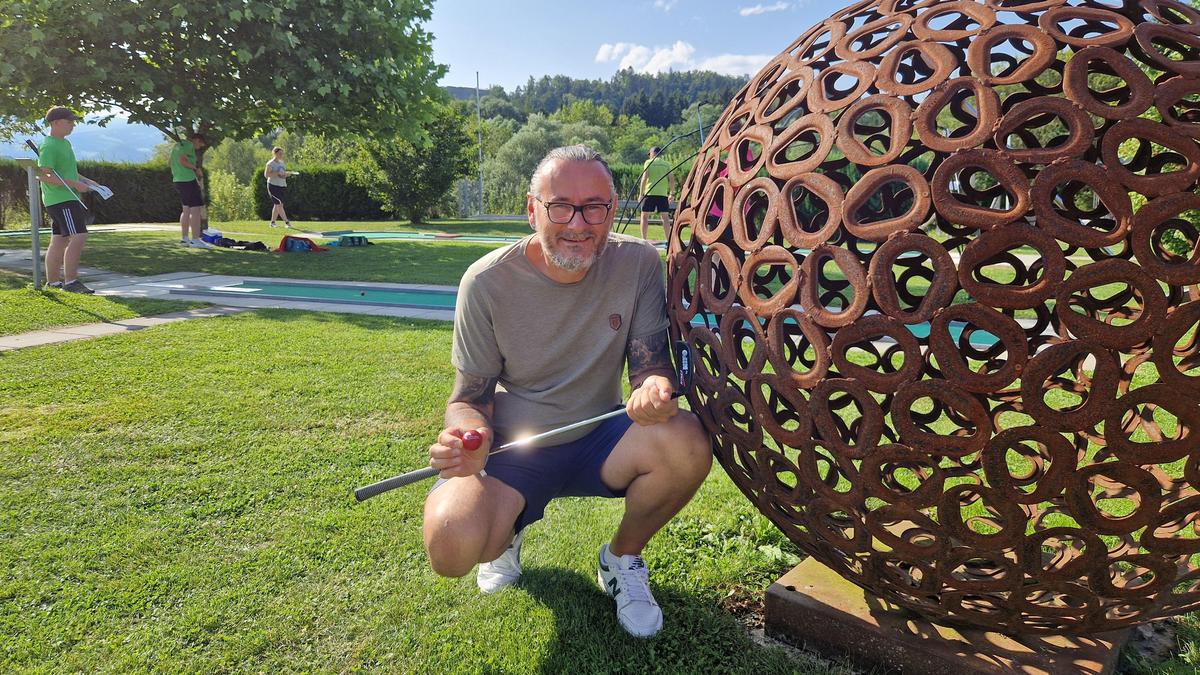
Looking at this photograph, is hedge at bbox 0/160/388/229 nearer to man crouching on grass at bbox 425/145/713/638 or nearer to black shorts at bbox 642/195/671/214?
black shorts at bbox 642/195/671/214

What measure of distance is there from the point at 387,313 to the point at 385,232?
45.7 ft

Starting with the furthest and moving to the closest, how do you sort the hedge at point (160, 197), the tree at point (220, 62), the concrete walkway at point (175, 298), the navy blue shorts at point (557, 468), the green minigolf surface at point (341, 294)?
the hedge at point (160, 197), the tree at point (220, 62), the green minigolf surface at point (341, 294), the concrete walkway at point (175, 298), the navy blue shorts at point (557, 468)

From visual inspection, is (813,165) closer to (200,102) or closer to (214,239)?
(200,102)

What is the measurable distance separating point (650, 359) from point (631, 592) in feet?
2.70

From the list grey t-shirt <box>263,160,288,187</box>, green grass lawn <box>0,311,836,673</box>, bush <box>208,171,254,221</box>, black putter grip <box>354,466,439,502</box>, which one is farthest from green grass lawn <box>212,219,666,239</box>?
black putter grip <box>354,466,439,502</box>

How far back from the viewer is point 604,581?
109 inches

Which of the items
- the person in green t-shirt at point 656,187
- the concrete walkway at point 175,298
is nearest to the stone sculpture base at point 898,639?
the person in green t-shirt at point 656,187

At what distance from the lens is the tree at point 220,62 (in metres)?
12.2

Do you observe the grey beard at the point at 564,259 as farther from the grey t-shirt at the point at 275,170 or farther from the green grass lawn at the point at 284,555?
the grey t-shirt at the point at 275,170

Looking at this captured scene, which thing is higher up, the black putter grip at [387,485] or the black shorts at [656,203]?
the black shorts at [656,203]

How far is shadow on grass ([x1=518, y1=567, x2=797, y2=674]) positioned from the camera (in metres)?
2.37

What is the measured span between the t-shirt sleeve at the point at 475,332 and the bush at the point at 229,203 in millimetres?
29906

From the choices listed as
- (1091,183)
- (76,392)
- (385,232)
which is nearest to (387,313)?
(76,392)

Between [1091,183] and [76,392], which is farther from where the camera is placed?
[76,392]
